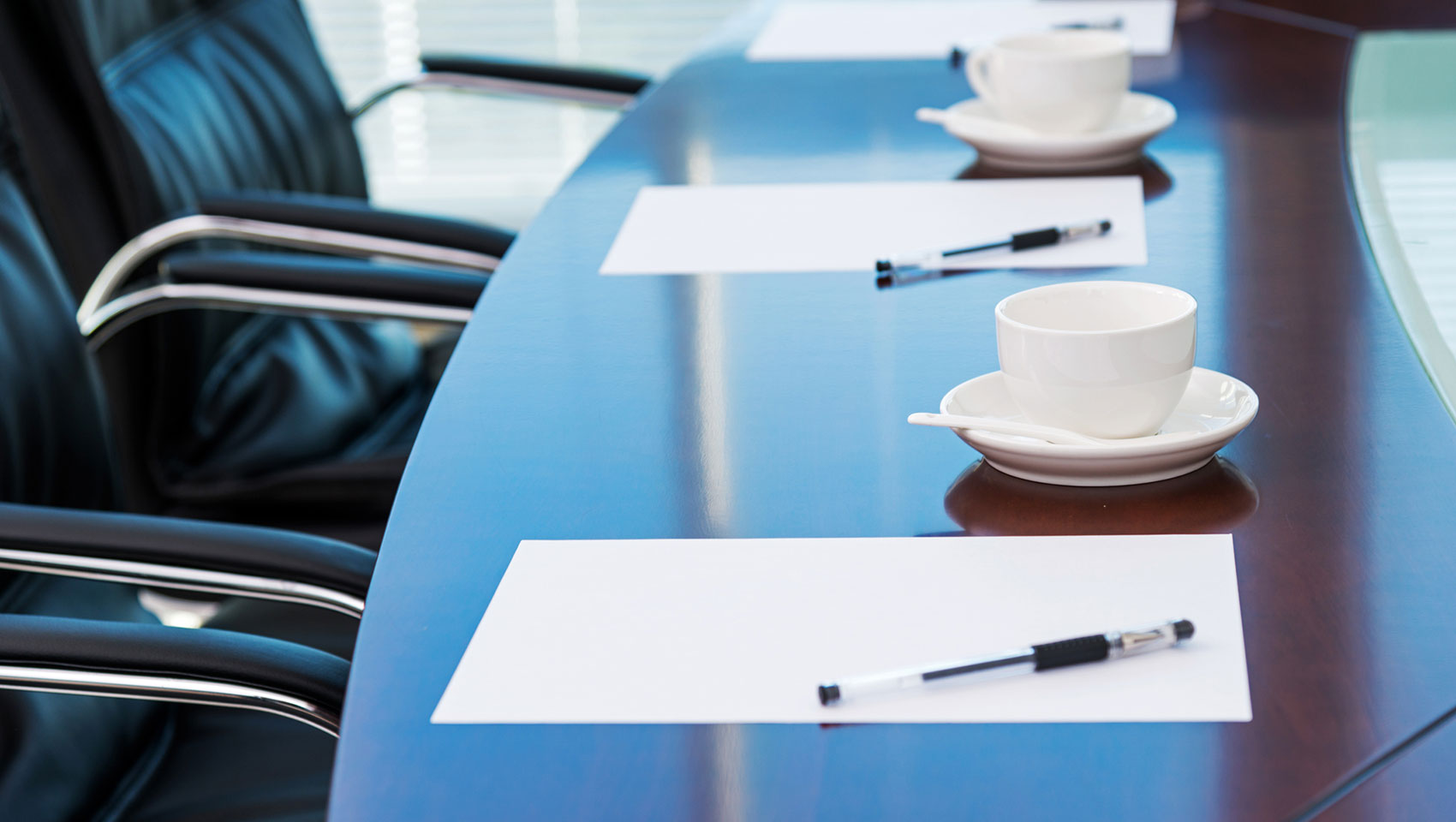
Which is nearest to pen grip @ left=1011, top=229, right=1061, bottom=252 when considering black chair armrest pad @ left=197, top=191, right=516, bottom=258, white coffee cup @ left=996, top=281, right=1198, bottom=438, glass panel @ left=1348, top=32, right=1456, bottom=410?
glass panel @ left=1348, top=32, right=1456, bottom=410

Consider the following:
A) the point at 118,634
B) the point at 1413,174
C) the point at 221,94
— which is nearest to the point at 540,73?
the point at 221,94

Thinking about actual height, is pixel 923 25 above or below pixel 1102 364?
above

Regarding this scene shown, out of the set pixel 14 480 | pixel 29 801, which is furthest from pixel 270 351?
pixel 29 801

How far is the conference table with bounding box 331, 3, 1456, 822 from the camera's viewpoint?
0.47 meters

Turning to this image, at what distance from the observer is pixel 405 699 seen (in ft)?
1.74

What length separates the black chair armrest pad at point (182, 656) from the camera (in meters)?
0.72

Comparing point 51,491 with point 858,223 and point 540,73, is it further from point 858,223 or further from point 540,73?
point 540,73

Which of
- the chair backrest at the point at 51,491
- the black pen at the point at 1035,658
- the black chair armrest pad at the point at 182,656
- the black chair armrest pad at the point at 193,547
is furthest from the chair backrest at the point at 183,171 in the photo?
the black pen at the point at 1035,658

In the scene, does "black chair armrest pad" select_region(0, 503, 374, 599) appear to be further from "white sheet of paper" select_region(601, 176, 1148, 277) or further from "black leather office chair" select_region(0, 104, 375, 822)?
"white sheet of paper" select_region(601, 176, 1148, 277)

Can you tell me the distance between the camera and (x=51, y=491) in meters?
1.06

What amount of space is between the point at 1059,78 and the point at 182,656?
2.48 ft

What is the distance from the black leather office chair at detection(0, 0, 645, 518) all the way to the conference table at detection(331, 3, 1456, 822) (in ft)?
1.04

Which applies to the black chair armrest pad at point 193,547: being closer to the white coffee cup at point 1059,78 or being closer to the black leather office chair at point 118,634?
the black leather office chair at point 118,634

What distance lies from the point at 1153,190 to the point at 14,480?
785mm
